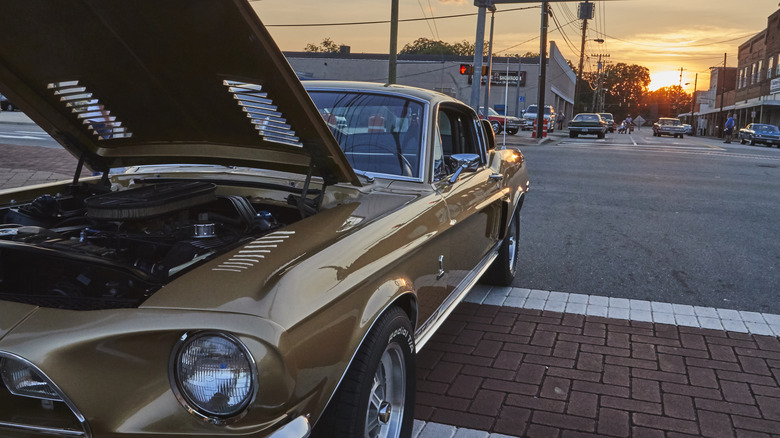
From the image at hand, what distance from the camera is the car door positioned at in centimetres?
356

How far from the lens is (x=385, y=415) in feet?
8.43

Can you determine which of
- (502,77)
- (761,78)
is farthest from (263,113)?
(761,78)

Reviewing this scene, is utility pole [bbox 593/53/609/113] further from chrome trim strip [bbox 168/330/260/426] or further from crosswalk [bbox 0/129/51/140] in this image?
chrome trim strip [bbox 168/330/260/426]

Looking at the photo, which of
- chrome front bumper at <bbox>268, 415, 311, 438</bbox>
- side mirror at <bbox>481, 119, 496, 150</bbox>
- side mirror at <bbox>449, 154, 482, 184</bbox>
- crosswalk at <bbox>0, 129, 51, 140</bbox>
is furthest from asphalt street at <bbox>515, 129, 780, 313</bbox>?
crosswalk at <bbox>0, 129, 51, 140</bbox>

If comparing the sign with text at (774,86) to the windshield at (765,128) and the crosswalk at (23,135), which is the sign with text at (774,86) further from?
the crosswalk at (23,135)

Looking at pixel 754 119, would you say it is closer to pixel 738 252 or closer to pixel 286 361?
pixel 738 252

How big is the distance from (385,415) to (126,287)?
109cm

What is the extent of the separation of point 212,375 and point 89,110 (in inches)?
79.4

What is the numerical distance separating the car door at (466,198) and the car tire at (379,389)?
856 millimetres

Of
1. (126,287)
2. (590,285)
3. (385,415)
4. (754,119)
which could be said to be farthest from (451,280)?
(754,119)

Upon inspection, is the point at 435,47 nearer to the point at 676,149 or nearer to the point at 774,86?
the point at 774,86

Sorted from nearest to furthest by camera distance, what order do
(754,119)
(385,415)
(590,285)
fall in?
(385,415), (590,285), (754,119)

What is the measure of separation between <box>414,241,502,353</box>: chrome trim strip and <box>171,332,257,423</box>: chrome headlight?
119 cm

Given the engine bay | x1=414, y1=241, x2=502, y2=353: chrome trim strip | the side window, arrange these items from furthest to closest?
1. the side window
2. x1=414, y1=241, x2=502, y2=353: chrome trim strip
3. the engine bay
